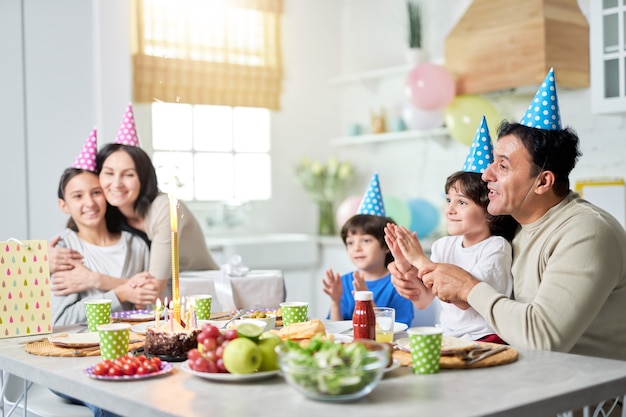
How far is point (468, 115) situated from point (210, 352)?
366 cm

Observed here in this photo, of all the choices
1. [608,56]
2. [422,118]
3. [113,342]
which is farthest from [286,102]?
[113,342]

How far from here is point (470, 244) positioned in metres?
2.59

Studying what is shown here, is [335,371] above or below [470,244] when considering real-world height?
below

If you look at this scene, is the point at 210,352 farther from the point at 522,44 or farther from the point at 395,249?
the point at 522,44

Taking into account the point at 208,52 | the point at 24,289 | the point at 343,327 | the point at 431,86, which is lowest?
the point at 343,327

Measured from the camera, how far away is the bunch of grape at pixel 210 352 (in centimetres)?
169

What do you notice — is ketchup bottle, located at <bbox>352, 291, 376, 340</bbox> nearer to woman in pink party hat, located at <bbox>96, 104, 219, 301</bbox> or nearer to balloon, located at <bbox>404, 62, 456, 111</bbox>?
woman in pink party hat, located at <bbox>96, 104, 219, 301</bbox>

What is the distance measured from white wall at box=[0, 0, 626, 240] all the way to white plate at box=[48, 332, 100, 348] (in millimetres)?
1906

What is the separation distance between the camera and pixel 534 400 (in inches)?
58.4

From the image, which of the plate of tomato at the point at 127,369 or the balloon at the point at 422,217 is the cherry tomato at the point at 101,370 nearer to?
the plate of tomato at the point at 127,369

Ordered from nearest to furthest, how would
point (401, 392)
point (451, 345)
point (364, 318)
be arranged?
point (401, 392) → point (451, 345) → point (364, 318)

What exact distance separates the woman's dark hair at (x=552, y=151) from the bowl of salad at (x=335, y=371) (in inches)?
39.0

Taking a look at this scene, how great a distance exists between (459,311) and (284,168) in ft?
13.9

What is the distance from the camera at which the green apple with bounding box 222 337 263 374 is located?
1.64 m
